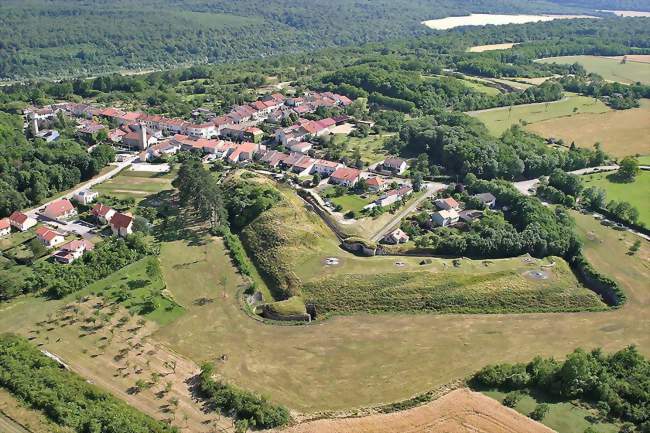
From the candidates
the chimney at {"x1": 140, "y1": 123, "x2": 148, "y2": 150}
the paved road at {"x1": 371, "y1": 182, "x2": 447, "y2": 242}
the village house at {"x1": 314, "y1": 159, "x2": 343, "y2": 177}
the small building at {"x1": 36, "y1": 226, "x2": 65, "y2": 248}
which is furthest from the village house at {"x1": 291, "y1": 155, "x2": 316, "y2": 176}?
the small building at {"x1": 36, "y1": 226, "x2": 65, "y2": 248}

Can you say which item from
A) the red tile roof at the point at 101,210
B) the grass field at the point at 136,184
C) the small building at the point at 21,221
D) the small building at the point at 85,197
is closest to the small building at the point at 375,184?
the grass field at the point at 136,184

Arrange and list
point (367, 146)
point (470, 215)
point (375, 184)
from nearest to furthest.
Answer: point (470, 215)
point (375, 184)
point (367, 146)

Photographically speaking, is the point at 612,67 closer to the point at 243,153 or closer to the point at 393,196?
the point at 393,196

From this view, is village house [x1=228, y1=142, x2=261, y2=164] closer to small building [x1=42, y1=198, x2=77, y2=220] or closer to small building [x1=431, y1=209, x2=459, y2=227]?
small building [x1=42, y1=198, x2=77, y2=220]

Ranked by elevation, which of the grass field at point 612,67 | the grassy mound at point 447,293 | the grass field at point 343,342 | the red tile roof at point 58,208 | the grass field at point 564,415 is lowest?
the grass field at point 343,342


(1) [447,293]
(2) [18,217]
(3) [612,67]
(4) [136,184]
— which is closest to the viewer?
(1) [447,293]

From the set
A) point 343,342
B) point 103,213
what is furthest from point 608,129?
point 103,213

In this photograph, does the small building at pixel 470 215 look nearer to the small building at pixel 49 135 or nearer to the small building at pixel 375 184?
the small building at pixel 375 184
